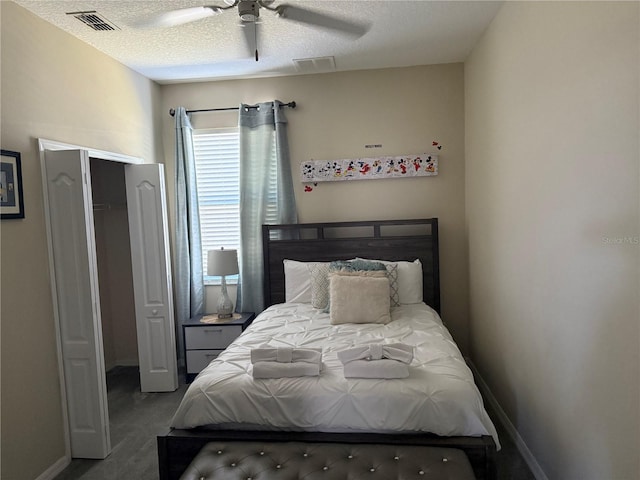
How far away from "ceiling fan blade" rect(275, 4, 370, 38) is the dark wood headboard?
1632 millimetres

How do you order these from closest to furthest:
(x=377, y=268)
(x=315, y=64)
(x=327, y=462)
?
1. (x=327, y=462)
2. (x=377, y=268)
3. (x=315, y=64)

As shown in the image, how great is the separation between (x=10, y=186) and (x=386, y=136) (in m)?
2.89

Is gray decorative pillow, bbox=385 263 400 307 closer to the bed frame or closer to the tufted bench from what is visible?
the bed frame

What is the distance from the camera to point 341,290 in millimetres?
3102

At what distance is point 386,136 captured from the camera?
12.7ft

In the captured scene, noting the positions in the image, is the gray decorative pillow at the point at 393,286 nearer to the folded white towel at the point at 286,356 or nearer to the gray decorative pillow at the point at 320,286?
the gray decorative pillow at the point at 320,286

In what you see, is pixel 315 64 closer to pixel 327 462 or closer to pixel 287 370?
pixel 287 370

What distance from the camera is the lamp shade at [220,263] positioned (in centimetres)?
372

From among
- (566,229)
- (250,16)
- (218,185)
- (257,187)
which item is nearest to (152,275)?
(218,185)

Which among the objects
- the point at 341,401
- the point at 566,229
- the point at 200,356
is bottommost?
the point at 200,356

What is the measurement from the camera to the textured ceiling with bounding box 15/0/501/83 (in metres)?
2.59

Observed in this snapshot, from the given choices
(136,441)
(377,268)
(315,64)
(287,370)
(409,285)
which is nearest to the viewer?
(287,370)

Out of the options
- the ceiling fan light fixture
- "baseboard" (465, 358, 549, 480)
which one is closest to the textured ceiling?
the ceiling fan light fixture

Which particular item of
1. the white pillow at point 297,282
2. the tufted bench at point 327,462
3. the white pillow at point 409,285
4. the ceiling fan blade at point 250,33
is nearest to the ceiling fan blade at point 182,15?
the ceiling fan blade at point 250,33
